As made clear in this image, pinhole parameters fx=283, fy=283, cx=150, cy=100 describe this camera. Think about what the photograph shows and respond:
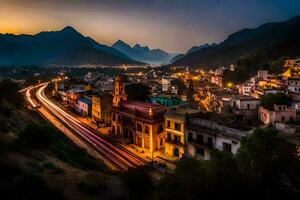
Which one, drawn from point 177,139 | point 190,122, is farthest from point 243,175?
point 177,139

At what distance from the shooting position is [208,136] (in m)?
41.3

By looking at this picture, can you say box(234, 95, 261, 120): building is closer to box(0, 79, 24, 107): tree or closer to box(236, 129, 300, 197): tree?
box(236, 129, 300, 197): tree

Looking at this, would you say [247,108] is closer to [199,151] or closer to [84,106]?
[199,151]

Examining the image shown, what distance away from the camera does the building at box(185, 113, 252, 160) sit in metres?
38.3

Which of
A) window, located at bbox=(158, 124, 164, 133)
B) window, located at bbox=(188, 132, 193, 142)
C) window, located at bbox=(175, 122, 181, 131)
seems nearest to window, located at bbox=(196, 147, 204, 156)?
window, located at bbox=(188, 132, 193, 142)

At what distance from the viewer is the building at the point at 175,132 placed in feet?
149

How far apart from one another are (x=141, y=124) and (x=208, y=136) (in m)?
15.2

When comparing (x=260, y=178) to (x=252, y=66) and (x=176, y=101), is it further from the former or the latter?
(x=252, y=66)

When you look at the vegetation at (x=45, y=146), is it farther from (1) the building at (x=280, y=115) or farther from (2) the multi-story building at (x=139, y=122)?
(1) the building at (x=280, y=115)

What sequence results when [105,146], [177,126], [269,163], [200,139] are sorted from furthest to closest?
[105,146], [177,126], [200,139], [269,163]

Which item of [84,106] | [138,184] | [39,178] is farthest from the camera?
[84,106]

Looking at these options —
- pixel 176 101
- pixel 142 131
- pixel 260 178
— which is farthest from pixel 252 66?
pixel 260 178

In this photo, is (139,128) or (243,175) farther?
(139,128)

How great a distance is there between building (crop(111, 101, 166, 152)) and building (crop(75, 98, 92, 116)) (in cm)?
2057
